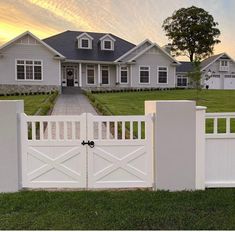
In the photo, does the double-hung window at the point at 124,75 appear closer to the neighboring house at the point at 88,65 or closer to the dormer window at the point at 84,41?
the neighboring house at the point at 88,65

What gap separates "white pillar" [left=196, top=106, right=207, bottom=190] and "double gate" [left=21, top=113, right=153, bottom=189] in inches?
29.0

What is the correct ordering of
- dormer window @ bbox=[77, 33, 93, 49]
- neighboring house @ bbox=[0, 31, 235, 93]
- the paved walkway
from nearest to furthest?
the paved walkway → neighboring house @ bbox=[0, 31, 235, 93] → dormer window @ bbox=[77, 33, 93, 49]

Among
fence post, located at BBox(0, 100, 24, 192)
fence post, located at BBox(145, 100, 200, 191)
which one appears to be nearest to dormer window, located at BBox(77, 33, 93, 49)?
Result: fence post, located at BBox(0, 100, 24, 192)

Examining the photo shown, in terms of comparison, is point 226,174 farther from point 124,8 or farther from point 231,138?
point 124,8

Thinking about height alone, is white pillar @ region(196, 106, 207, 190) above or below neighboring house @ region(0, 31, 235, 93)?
below

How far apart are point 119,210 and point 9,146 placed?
2.07 metres

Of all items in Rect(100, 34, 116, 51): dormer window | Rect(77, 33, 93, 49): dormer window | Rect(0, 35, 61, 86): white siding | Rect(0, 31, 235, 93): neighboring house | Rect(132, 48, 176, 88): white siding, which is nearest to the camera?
Rect(0, 35, 61, 86): white siding

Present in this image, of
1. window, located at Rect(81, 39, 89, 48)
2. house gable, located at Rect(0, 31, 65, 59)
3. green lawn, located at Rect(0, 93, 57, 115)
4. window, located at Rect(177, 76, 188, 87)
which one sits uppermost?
window, located at Rect(81, 39, 89, 48)

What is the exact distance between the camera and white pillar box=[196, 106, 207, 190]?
17.4ft

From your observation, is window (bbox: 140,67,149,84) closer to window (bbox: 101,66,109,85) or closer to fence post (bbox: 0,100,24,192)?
window (bbox: 101,66,109,85)

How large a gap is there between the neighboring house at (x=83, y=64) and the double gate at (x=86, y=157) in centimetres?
2509

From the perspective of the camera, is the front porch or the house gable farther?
the front porch

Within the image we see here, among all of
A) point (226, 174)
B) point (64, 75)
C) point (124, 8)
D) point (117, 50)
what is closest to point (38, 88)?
point (64, 75)

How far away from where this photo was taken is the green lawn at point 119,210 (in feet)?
12.9
